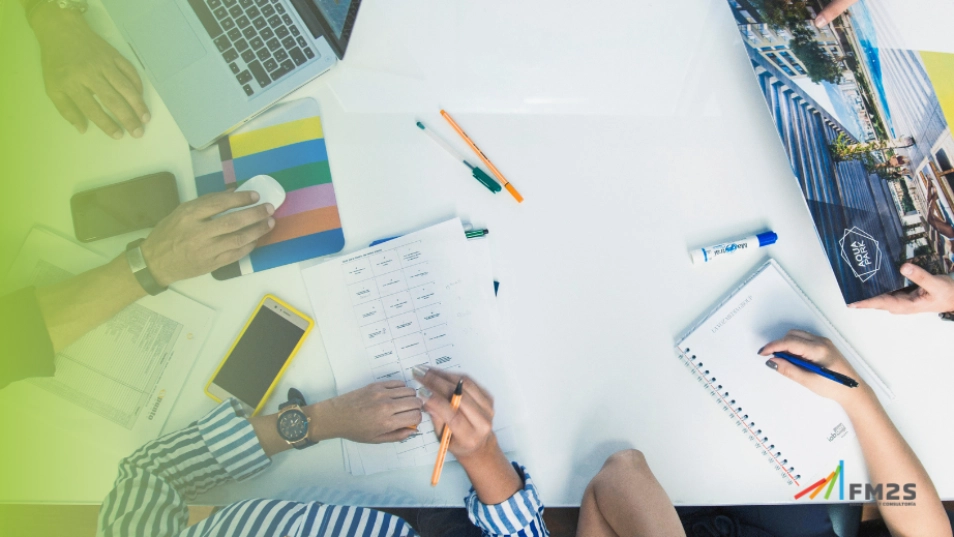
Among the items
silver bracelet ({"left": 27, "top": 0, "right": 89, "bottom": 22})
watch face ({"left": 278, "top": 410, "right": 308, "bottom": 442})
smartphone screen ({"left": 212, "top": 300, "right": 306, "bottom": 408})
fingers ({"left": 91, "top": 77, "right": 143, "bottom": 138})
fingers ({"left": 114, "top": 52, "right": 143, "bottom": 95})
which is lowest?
watch face ({"left": 278, "top": 410, "right": 308, "bottom": 442})

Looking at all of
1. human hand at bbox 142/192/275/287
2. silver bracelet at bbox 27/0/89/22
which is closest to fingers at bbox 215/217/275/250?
human hand at bbox 142/192/275/287

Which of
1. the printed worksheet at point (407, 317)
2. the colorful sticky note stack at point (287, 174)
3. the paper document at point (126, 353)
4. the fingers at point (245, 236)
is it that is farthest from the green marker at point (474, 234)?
the paper document at point (126, 353)

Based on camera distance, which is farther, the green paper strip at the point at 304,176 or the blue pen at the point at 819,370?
the green paper strip at the point at 304,176

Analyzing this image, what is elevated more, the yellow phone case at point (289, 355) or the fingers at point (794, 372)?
the yellow phone case at point (289, 355)

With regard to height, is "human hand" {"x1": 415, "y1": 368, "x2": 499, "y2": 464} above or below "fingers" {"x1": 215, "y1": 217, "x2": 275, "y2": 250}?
below

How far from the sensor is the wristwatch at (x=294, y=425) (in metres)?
0.77

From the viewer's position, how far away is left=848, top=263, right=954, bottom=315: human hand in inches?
29.8

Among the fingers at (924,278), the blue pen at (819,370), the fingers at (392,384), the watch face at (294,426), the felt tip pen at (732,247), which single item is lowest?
the blue pen at (819,370)

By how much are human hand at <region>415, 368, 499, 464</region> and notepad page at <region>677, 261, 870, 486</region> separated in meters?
0.31

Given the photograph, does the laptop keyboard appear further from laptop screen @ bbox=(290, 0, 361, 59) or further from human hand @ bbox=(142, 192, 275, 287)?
human hand @ bbox=(142, 192, 275, 287)

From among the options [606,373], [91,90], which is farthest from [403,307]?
[91,90]

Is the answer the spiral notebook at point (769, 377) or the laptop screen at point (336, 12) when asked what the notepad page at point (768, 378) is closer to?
the spiral notebook at point (769, 377)

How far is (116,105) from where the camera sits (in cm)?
84
